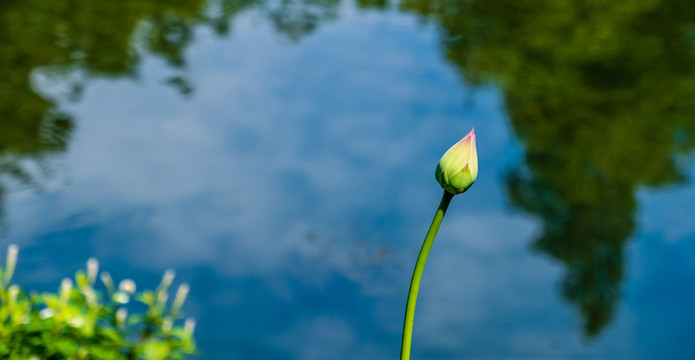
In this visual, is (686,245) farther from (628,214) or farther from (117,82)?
(117,82)

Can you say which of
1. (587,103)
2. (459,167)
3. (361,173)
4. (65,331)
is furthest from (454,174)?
(587,103)

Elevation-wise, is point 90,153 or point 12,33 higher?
point 12,33

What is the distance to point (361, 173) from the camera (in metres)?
2.77

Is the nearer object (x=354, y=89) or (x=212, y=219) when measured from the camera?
(x=212, y=219)

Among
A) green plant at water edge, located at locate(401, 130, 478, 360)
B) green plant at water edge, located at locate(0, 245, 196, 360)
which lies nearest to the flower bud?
green plant at water edge, located at locate(401, 130, 478, 360)

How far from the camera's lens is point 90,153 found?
2828 mm

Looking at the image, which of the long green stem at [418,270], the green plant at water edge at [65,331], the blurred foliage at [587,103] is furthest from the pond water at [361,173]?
the long green stem at [418,270]

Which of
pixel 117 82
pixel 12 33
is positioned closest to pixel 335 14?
pixel 117 82

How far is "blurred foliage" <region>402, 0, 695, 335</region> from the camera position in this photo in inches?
97.5

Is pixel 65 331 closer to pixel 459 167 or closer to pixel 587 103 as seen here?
pixel 459 167

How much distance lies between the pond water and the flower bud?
1.62m

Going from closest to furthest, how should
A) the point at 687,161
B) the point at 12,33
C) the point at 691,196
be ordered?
the point at 691,196 < the point at 687,161 < the point at 12,33

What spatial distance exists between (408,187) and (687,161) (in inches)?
45.2

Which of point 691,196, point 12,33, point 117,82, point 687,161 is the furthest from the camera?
point 12,33
